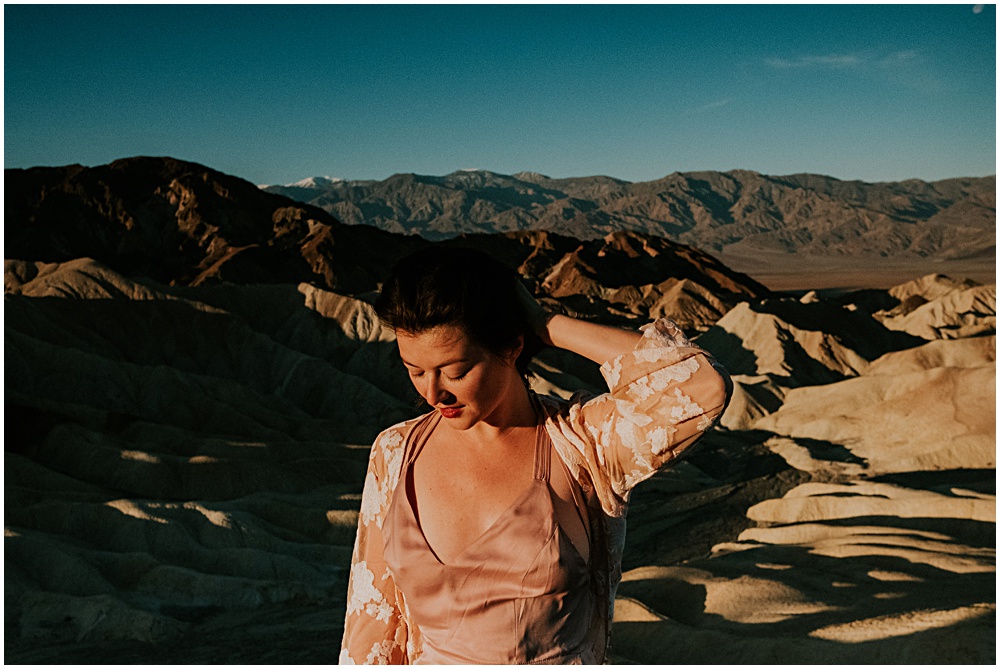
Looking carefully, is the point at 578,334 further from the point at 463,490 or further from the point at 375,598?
the point at 375,598

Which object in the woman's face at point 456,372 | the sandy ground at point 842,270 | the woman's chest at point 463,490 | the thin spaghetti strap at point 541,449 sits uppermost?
the woman's face at point 456,372

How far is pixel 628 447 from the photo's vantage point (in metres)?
1.96

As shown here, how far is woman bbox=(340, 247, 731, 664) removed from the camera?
1.97 metres

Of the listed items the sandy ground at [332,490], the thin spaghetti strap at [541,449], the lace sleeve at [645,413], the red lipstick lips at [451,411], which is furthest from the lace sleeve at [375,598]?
the sandy ground at [332,490]

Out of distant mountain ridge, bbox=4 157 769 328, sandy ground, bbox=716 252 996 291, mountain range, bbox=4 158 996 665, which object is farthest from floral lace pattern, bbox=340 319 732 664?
sandy ground, bbox=716 252 996 291

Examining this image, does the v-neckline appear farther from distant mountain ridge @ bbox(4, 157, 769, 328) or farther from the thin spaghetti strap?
distant mountain ridge @ bbox(4, 157, 769, 328)

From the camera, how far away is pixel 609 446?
199cm

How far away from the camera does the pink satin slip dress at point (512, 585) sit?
1.99 m

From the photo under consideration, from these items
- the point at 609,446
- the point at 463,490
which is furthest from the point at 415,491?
the point at 609,446

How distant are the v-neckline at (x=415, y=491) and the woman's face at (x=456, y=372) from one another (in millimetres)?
155

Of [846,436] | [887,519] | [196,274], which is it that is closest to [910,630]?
[887,519]

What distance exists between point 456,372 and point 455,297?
7.0 inches

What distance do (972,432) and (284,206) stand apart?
71.9 m

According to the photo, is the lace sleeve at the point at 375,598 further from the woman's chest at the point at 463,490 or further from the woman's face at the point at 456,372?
the woman's face at the point at 456,372
